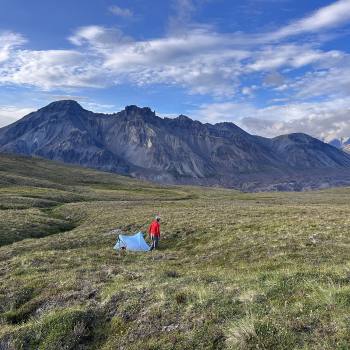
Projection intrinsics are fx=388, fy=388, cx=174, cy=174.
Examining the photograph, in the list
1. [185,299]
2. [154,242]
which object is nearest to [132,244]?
[154,242]

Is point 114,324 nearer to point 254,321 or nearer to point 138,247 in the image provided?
point 254,321

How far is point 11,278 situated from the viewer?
63.6ft

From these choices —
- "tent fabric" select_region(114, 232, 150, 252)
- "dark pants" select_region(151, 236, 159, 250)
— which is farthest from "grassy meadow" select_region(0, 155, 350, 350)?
"tent fabric" select_region(114, 232, 150, 252)

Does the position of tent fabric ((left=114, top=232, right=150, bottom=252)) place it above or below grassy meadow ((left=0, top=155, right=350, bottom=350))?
below

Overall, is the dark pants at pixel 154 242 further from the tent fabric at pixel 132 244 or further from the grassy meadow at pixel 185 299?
the grassy meadow at pixel 185 299

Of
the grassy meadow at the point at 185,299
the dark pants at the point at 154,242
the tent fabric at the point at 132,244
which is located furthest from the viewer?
the tent fabric at the point at 132,244

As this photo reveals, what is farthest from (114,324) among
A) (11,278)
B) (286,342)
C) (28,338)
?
(11,278)

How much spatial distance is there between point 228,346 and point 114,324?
409cm

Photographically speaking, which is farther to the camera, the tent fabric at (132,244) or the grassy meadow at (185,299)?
the tent fabric at (132,244)

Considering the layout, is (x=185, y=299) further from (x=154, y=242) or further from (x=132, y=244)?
(x=132, y=244)

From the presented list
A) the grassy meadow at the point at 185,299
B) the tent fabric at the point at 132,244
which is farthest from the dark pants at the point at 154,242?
the grassy meadow at the point at 185,299

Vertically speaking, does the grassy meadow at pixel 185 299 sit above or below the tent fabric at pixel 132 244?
above

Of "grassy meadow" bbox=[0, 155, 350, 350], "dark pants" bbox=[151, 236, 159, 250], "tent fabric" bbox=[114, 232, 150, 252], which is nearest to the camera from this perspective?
"grassy meadow" bbox=[0, 155, 350, 350]

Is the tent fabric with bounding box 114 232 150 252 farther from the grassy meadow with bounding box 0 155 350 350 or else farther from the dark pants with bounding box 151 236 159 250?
the grassy meadow with bounding box 0 155 350 350
